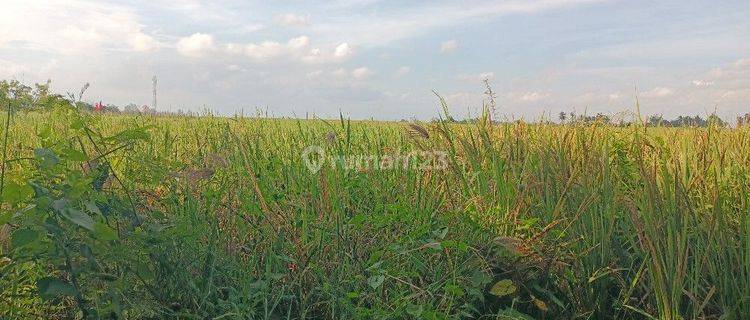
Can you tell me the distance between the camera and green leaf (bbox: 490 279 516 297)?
2.28 m

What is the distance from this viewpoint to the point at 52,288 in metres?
1.90

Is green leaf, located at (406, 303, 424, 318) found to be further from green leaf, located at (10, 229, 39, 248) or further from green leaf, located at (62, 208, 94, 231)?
green leaf, located at (10, 229, 39, 248)

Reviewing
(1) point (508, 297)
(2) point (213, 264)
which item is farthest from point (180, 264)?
(1) point (508, 297)

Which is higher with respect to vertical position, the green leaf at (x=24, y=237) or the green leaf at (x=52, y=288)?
the green leaf at (x=24, y=237)

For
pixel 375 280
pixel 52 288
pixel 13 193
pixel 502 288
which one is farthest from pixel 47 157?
pixel 502 288

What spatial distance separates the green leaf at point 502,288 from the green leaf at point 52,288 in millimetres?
1422

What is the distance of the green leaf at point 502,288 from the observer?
7.48ft

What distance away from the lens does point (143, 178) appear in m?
2.96

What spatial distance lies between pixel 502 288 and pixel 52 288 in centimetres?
152

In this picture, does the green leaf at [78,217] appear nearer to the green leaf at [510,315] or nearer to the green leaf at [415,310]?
the green leaf at [415,310]

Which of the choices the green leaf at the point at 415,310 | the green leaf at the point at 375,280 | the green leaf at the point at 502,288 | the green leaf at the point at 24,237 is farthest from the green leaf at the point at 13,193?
the green leaf at the point at 502,288

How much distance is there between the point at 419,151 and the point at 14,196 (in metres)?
2.14

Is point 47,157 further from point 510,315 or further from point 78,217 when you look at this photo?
point 510,315

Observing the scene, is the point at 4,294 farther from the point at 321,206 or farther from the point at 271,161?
the point at 271,161
